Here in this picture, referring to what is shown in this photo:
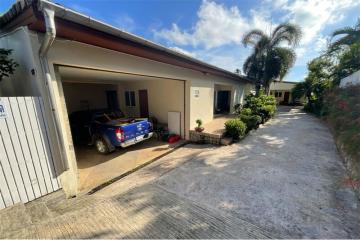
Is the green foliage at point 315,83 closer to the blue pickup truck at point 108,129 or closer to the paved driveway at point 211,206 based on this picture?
the paved driveway at point 211,206

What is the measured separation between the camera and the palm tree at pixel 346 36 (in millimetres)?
8500

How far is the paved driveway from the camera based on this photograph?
7.97 feet

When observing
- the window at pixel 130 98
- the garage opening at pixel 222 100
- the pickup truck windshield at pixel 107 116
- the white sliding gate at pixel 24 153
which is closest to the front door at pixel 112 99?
the window at pixel 130 98

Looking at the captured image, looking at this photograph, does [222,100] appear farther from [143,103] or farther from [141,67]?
[141,67]

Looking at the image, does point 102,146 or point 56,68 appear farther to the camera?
point 102,146

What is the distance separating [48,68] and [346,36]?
45.2 ft

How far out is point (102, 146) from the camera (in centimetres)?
596

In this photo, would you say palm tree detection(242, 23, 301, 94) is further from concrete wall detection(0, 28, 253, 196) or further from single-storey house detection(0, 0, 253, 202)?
concrete wall detection(0, 28, 253, 196)

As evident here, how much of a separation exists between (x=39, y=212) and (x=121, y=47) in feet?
12.1

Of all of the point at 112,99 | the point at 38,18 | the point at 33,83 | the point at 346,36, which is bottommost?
the point at 112,99

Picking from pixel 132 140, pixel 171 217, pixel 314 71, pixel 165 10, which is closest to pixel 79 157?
pixel 132 140

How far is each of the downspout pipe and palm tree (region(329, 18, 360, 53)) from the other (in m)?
13.3

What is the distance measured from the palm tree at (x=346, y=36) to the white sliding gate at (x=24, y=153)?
552 inches

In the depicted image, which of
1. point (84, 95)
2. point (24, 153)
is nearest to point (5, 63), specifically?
→ point (24, 153)
